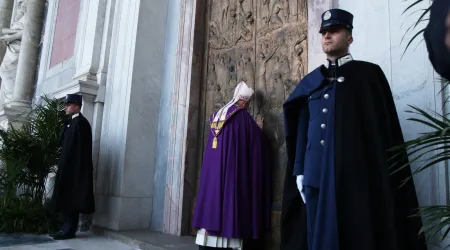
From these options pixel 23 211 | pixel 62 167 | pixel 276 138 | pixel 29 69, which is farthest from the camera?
pixel 29 69

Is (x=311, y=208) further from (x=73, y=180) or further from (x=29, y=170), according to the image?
(x=29, y=170)

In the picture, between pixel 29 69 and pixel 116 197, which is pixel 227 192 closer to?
pixel 116 197

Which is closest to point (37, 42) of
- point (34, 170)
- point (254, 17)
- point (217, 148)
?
point (34, 170)

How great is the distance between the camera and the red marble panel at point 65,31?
24.5 feet

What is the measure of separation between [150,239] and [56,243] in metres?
1.10

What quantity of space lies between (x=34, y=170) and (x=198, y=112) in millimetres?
2547

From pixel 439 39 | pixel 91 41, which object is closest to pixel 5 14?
pixel 91 41

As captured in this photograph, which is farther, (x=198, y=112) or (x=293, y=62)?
(x=198, y=112)

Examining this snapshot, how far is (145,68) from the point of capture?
5.48 m

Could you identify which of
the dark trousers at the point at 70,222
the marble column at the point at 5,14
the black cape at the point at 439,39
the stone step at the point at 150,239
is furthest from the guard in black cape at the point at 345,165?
the marble column at the point at 5,14

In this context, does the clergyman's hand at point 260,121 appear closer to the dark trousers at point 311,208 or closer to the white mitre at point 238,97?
the white mitre at point 238,97

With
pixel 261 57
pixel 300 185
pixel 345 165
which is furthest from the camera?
pixel 261 57

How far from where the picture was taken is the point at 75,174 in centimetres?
466

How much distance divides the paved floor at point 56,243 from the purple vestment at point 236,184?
4.48 ft
